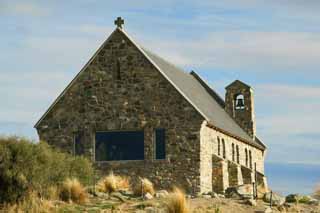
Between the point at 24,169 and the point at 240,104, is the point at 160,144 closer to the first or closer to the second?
the point at 24,169

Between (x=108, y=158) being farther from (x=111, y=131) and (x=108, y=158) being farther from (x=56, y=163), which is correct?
(x=56, y=163)

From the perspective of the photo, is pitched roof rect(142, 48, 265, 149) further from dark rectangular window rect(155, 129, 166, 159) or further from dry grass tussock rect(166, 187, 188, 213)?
dry grass tussock rect(166, 187, 188, 213)

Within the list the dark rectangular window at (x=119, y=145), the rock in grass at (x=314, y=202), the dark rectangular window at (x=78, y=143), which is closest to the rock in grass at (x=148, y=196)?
the rock in grass at (x=314, y=202)

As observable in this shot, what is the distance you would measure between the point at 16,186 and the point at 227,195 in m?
10.4

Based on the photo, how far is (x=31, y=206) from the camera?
3666 centimetres

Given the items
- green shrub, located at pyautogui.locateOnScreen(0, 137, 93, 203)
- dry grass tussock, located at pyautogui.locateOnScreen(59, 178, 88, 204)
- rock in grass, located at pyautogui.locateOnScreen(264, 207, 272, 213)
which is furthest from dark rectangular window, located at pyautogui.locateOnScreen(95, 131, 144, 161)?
rock in grass, located at pyautogui.locateOnScreen(264, 207, 272, 213)

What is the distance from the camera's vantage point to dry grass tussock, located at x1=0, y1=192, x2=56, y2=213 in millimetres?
36312

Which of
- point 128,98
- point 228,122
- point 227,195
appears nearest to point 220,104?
point 228,122

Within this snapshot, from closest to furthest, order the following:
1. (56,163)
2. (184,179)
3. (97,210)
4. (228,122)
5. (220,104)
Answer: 1. (97,210)
2. (56,163)
3. (184,179)
4. (228,122)
5. (220,104)

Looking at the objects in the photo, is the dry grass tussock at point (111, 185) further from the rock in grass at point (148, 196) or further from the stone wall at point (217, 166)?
the stone wall at point (217, 166)

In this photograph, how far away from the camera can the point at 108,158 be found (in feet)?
158

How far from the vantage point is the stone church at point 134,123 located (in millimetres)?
47125

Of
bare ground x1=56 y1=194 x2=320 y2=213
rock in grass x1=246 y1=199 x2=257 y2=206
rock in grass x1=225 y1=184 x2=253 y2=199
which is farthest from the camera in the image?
rock in grass x1=225 y1=184 x2=253 y2=199

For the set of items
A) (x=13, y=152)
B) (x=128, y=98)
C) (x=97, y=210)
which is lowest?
(x=97, y=210)
